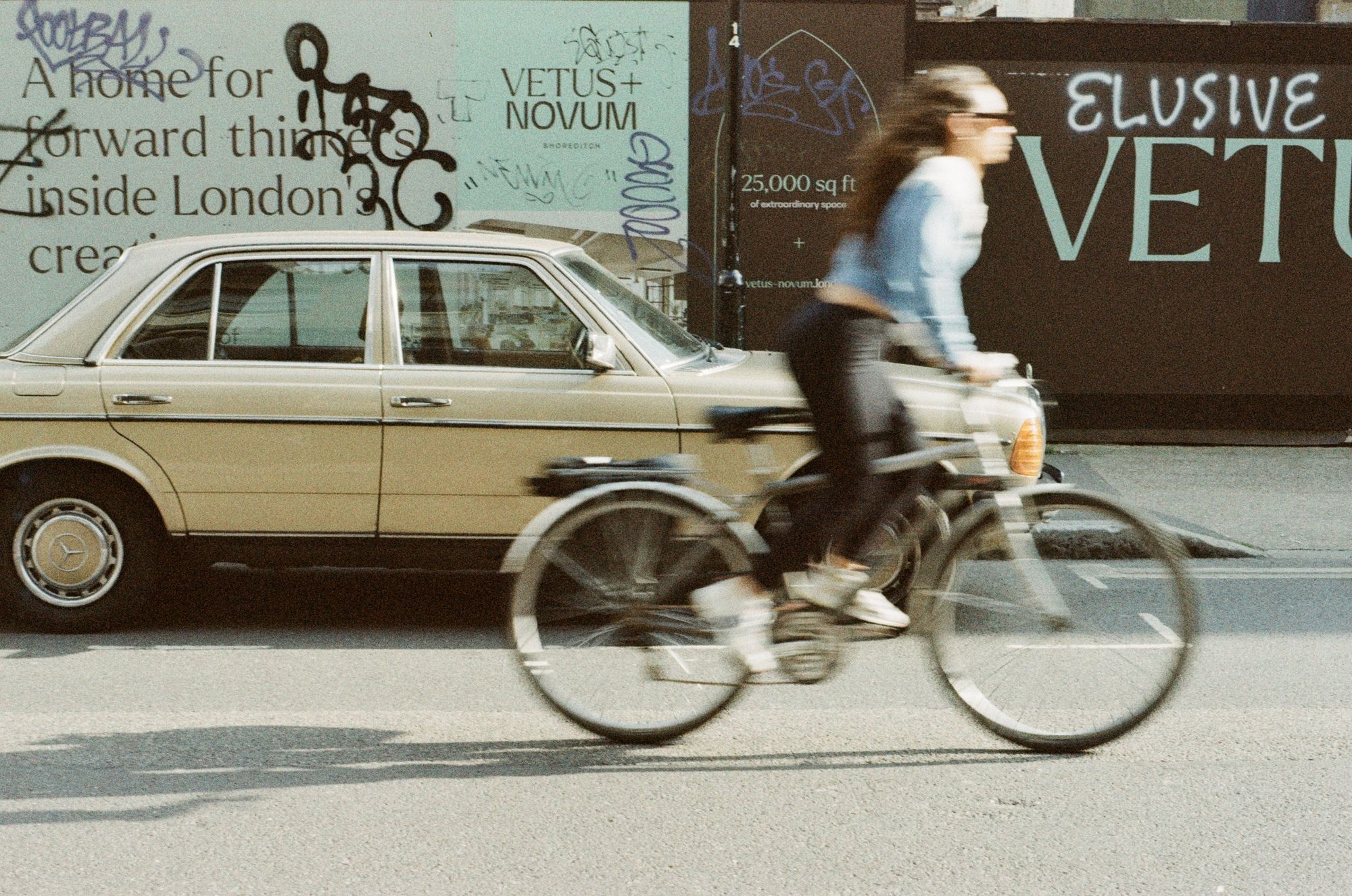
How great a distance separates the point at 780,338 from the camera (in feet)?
14.1

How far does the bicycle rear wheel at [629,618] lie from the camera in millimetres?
4406

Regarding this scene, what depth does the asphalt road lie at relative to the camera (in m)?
3.60

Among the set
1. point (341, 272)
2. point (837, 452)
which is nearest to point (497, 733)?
point (837, 452)

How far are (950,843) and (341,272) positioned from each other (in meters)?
3.61

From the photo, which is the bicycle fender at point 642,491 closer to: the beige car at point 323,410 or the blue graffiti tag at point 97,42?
the beige car at point 323,410

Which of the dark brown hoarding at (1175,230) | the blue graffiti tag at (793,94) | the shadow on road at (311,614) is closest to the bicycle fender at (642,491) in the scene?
the shadow on road at (311,614)

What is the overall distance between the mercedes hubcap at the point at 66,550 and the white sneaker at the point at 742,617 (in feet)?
9.51

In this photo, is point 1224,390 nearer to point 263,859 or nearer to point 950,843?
point 950,843

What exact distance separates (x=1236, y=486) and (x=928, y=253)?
21.9 feet

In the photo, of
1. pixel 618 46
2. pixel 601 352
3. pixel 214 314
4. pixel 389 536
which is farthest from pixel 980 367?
pixel 618 46

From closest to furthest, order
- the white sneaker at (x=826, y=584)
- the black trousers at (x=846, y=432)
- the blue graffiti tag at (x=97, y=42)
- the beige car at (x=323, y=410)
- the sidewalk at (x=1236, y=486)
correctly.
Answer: the black trousers at (x=846, y=432) < the white sneaker at (x=826, y=584) < the beige car at (x=323, y=410) < the sidewalk at (x=1236, y=486) < the blue graffiti tag at (x=97, y=42)

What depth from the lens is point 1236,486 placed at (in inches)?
392

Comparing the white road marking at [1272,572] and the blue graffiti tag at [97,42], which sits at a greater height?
the blue graffiti tag at [97,42]

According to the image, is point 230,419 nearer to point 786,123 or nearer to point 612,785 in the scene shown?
point 612,785
